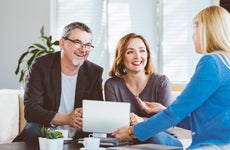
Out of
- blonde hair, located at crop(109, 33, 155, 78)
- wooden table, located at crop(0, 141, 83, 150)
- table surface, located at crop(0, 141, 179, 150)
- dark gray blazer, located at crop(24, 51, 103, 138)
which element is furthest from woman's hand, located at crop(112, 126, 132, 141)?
blonde hair, located at crop(109, 33, 155, 78)

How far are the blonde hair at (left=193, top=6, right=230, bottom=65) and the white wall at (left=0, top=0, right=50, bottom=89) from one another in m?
3.46

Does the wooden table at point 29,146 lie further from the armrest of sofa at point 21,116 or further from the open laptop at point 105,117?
the armrest of sofa at point 21,116

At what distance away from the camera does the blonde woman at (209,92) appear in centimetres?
171

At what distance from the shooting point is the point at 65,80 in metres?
2.91

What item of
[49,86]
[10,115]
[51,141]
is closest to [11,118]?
[10,115]

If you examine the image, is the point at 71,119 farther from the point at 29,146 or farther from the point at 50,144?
the point at 50,144

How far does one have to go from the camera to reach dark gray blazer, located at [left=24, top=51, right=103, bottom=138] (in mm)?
2852

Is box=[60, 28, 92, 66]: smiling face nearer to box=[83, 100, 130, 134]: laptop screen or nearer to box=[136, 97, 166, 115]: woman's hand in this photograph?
box=[136, 97, 166, 115]: woman's hand

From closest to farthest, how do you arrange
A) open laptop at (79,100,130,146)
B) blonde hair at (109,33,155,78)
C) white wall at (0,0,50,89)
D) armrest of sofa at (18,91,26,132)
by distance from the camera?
open laptop at (79,100,130,146) → blonde hair at (109,33,155,78) → armrest of sofa at (18,91,26,132) → white wall at (0,0,50,89)

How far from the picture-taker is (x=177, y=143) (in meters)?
2.28

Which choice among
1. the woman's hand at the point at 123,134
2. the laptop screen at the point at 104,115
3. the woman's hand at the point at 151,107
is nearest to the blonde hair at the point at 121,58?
the woman's hand at the point at 151,107

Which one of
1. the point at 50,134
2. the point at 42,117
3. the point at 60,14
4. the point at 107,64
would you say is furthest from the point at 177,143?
the point at 60,14

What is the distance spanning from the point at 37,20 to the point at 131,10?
1.09 meters

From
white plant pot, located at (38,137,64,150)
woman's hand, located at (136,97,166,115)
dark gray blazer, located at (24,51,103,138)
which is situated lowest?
Answer: white plant pot, located at (38,137,64,150)
